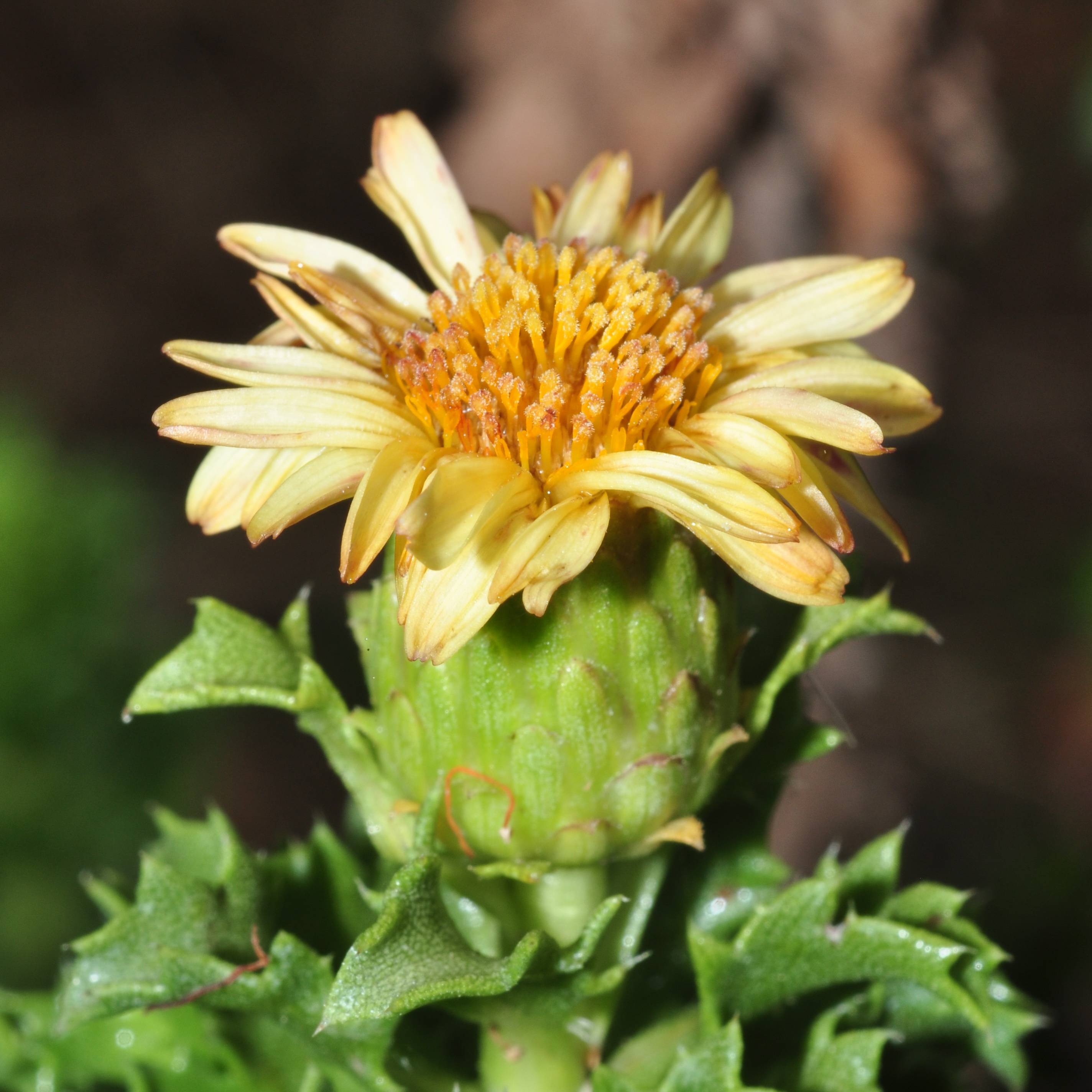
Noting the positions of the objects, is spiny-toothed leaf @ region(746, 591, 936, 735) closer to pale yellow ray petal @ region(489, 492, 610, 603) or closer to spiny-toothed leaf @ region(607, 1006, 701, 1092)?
pale yellow ray petal @ region(489, 492, 610, 603)

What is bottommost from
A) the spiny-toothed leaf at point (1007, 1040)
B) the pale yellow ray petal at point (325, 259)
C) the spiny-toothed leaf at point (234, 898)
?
the spiny-toothed leaf at point (1007, 1040)

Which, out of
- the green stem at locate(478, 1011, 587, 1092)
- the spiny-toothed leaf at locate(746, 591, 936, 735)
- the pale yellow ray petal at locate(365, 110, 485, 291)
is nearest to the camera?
the spiny-toothed leaf at locate(746, 591, 936, 735)

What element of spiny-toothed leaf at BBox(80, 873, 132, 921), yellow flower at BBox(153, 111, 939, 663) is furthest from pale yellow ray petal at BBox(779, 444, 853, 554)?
spiny-toothed leaf at BBox(80, 873, 132, 921)

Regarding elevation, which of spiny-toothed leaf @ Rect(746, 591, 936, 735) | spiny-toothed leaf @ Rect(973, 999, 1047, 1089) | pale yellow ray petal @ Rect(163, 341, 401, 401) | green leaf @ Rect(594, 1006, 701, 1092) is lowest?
spiny-toothed leaf @ Rect(973, 999, 1047, 1089)

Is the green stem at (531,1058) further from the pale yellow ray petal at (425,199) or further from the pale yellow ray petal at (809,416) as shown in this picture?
the pale yellow ray petal at (425,199)

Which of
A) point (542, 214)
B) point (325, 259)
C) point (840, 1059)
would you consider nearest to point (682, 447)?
point (542, 214)

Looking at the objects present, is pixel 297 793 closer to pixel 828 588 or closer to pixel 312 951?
pixel 312 951

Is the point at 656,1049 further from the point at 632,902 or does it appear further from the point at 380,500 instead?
the point at 380,500

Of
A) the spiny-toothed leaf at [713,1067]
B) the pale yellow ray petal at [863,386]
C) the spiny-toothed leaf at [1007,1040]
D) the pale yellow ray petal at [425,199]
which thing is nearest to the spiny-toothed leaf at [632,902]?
the spiny-toothed leaf at [713,1067]
